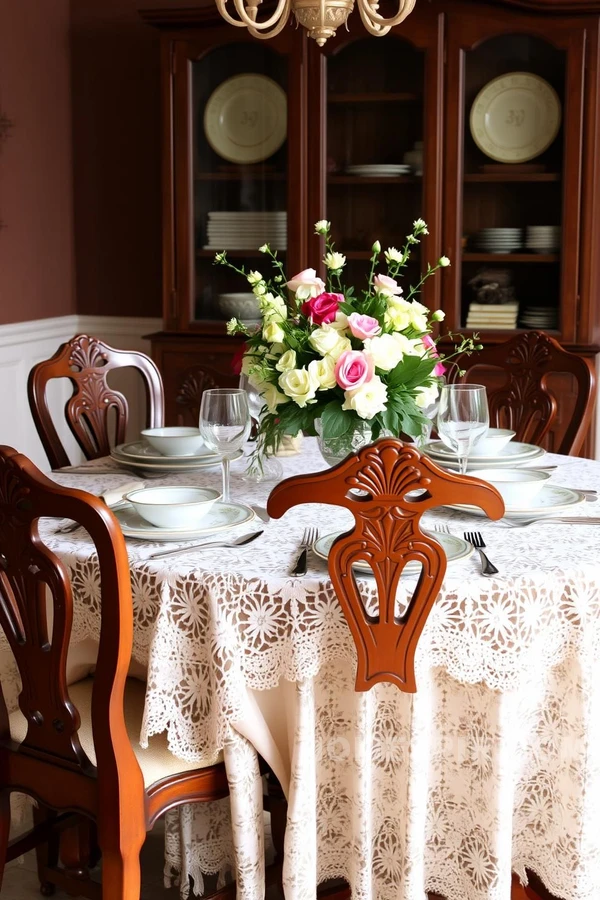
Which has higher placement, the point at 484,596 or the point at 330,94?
the point at 330,94

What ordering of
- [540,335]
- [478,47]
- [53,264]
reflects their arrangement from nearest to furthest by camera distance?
[540,335], [478,47], [53,264]

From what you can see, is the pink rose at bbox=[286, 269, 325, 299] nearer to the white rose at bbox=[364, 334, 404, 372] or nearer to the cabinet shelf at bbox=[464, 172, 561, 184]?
the white rose at bbox=[364, 334, 404, 372]

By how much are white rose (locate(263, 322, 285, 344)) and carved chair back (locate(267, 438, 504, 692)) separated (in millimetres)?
486

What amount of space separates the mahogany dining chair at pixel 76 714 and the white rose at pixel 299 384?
48 centimetres

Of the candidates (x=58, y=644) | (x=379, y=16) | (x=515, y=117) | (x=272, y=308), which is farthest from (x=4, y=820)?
(x=515, y=117)

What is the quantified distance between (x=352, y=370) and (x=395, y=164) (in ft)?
6.96

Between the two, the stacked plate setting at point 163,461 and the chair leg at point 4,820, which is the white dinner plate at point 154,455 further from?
the chair leg at point 4,820

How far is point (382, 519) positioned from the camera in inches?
57.3

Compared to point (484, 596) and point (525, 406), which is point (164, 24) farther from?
point (484, 596)

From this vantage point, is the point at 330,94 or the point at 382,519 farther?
the point at 330,94

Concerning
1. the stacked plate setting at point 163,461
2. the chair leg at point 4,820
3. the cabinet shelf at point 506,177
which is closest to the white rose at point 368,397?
the stacked plate setting at point 163,461

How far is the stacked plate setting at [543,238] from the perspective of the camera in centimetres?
358

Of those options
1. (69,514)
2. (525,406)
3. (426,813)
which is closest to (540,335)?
(525,406)

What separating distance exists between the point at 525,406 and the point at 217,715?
4.97ft
